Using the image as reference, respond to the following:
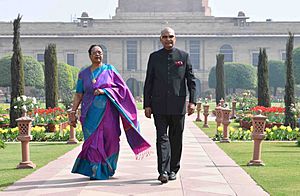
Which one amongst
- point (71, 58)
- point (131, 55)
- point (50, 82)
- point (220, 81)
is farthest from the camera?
point (131, 55)

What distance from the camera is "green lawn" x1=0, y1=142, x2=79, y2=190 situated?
769 cm

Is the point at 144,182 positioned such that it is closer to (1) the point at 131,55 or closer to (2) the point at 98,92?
(2) the point at 98,92

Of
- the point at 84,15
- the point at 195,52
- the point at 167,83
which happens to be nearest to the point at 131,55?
the point at 195,52

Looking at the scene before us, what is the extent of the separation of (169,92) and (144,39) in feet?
190

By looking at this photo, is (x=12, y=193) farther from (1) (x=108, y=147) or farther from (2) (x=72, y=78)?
(2) (x=72, y=78)

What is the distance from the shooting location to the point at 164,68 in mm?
7133

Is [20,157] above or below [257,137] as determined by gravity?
below

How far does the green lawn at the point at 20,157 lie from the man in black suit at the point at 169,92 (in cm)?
172

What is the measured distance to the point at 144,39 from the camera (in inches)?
2549

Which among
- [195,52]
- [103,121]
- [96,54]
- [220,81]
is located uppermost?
[195,52]

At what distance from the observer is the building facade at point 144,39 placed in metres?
64.5

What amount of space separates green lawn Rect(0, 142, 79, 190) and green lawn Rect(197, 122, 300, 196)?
8.88 ft

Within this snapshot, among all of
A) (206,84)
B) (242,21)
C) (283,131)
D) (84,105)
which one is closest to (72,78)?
(206,84)

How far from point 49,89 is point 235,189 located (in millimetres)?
16314
